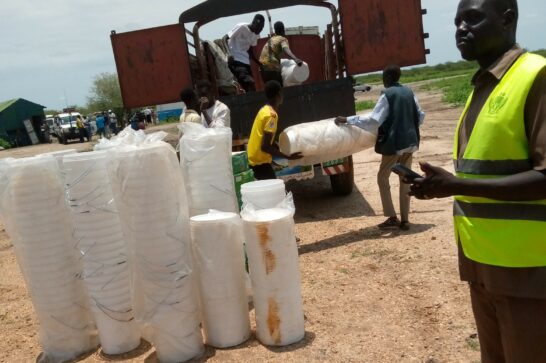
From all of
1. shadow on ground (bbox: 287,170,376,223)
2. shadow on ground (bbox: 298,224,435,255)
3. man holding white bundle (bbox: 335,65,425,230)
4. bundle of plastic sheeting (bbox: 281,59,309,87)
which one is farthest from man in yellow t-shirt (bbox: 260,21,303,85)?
shadow on ground (bbox: 298,224,435,255)

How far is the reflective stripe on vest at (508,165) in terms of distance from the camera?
5.53ft

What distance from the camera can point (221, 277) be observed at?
3451 millimetres

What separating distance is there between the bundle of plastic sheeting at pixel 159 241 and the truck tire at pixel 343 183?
14.5ft

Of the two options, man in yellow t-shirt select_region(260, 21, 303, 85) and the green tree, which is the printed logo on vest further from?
the green tree

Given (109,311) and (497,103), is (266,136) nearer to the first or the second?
(109,311)

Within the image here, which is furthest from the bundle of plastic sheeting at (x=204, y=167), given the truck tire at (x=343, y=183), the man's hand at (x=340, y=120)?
the truck tire at (x=343, y=183)

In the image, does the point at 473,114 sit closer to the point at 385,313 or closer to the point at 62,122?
the point at 385,313

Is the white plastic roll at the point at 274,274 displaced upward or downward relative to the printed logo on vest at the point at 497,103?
downward

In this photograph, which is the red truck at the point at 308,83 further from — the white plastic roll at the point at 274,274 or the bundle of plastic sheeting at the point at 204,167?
the white plastic roll at the point at 274,274

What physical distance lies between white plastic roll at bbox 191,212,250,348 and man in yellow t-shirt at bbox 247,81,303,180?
6.48ft

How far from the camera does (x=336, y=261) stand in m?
5.12

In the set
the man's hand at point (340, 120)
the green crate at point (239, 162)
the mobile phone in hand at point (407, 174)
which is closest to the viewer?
the mobile phone in hand at point (407, 174)

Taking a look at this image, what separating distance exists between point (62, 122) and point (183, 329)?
38929 mm

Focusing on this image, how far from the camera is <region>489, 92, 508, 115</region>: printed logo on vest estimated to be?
5.60ft
